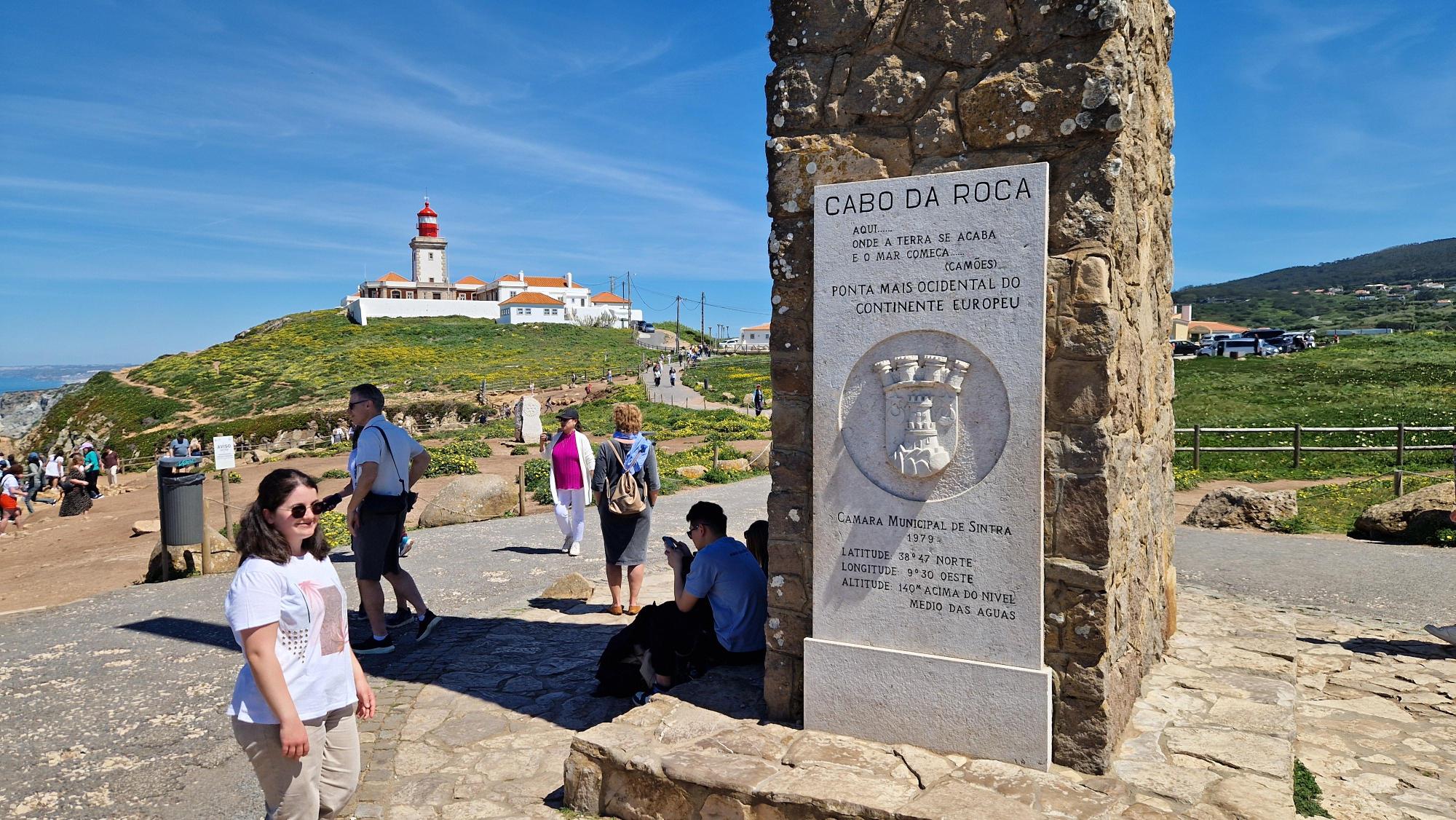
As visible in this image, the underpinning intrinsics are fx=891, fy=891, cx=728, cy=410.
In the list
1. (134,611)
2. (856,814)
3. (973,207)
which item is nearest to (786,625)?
(856,814)

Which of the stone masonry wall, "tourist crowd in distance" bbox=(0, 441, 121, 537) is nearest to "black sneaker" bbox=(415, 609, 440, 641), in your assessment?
the stone masonry wall

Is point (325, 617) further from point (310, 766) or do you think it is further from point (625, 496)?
point (625, 496)

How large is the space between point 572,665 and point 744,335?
4027 inches

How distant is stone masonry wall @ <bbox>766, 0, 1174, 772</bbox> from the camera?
365 cm

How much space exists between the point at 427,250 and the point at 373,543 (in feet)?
335

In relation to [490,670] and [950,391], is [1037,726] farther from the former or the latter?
[490,670]

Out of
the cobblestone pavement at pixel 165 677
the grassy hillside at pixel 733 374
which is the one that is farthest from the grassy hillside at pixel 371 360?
the cobblestone pavement at pixel 165 677

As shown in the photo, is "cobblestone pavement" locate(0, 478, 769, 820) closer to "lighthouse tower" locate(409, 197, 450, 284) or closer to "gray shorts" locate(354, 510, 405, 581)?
"gray shorts" locate(354, 510, 405, 581)

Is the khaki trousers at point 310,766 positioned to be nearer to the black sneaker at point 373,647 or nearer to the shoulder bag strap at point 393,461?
the shoulder bag strap at point 393,461

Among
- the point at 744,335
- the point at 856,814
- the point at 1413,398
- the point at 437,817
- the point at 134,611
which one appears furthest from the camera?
the point at 744,335

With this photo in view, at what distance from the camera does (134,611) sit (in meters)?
7.82

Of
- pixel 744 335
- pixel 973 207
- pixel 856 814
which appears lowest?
pixel 856 814

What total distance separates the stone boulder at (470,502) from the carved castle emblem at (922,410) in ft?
32.5

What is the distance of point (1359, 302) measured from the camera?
150625 mm
